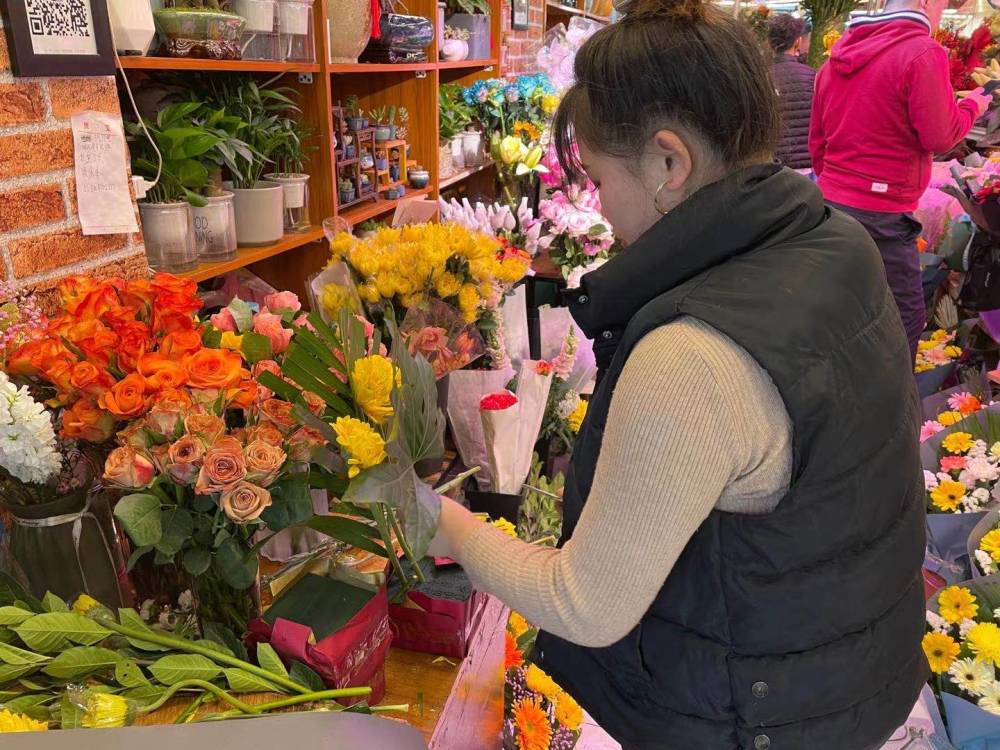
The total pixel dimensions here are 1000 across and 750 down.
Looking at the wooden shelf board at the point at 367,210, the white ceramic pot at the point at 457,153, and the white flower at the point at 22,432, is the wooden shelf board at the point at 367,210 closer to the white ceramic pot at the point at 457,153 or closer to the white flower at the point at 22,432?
the white ceramic pot at the point at 457,153

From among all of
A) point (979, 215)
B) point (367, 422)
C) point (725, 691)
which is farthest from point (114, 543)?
point (979, 215)

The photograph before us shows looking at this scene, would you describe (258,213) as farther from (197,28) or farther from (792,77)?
(792,77)

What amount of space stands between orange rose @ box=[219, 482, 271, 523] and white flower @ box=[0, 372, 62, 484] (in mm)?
238

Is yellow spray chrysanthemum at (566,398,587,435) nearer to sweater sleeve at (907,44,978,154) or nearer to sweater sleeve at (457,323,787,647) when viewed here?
sweater sleeve at (457,323,787,647)

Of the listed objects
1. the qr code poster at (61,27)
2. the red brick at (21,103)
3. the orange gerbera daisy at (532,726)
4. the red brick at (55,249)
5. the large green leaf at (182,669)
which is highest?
the qr code poster at (61,27)

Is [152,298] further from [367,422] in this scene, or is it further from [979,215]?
[979,215]

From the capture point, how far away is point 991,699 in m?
1.52

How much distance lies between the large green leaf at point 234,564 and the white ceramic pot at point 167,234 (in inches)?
30.5

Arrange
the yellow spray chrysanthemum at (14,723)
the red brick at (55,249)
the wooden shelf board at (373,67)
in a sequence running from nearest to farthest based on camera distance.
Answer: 1. the yellow spray chrysanthemum at (14,723)
2. the red brick at (55,249)
3. the wooden shelf board at (373,67)

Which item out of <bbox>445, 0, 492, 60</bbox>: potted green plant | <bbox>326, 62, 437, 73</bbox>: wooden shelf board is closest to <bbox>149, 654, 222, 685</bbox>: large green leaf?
<bbox>326, 62, 437, 73</bbox>: wooden shelf board

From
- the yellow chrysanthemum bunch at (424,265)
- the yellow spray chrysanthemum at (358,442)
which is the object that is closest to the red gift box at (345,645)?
the yellow spray chrysanthemum at (358,442)

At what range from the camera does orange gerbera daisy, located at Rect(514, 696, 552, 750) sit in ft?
5.10

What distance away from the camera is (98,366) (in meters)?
0.90

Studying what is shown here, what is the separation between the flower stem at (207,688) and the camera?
0.84 m
